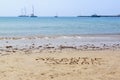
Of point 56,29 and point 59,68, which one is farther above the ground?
point 59,68

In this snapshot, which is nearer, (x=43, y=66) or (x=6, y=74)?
(x=6, y=74)

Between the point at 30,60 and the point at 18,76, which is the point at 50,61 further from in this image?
the point at 18,76

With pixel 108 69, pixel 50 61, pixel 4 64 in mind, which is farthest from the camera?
pixel 50 61

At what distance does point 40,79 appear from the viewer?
8695 mm

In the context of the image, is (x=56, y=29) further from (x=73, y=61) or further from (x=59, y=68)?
(x=59, y=68)

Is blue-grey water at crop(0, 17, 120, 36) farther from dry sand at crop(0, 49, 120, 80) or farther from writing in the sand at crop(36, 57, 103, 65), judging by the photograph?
dry sand at crop(0, 49, 120, 80)

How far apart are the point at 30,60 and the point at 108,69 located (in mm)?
3438

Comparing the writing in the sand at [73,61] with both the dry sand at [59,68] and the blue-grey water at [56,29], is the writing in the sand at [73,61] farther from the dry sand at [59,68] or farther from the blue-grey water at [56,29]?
the blue-grey water at [56,29]

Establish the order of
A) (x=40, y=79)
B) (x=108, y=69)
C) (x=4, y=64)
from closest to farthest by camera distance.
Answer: (x=40, y=79) → (x=108, y=69) → (x=4, y=64)

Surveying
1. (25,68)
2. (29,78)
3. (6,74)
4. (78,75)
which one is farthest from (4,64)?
(78,75)

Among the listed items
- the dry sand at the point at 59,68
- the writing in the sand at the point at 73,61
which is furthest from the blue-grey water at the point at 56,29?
the dry sand at the point at 59,68

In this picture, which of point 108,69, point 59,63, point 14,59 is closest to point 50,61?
point 59,63

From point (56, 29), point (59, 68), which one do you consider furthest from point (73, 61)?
point (56, 29)

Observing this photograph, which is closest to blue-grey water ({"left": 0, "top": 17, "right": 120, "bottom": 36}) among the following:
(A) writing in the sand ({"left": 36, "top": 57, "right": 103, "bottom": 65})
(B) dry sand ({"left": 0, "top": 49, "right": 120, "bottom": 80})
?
(A) writing in the sand ({"left": 36, "top": 57, "right": 103, "bottom": 65})
